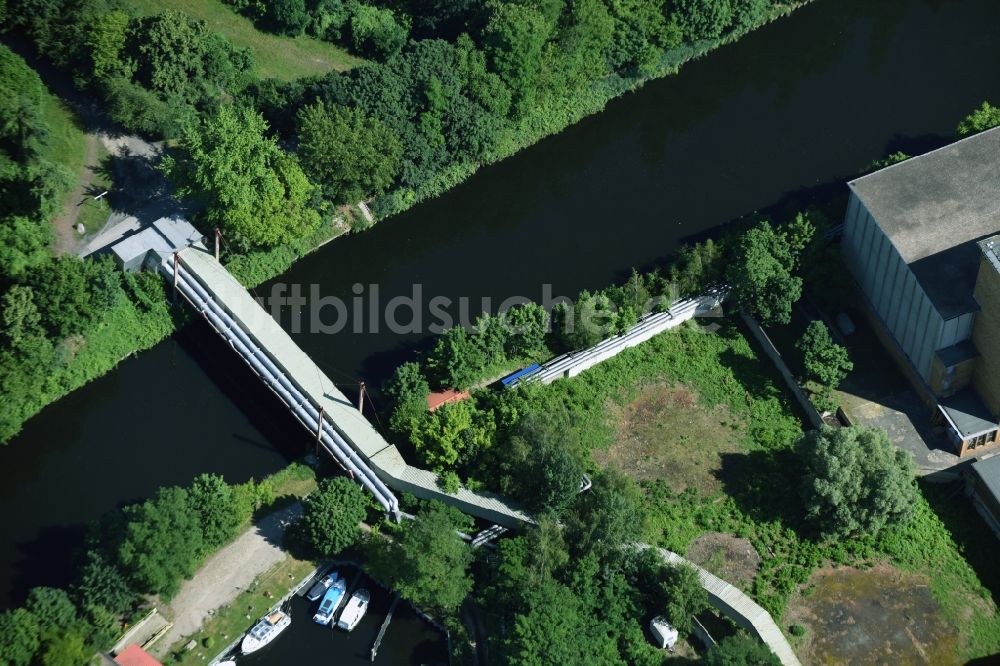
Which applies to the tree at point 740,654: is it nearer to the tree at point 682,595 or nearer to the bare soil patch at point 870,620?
the tree at point 682,595

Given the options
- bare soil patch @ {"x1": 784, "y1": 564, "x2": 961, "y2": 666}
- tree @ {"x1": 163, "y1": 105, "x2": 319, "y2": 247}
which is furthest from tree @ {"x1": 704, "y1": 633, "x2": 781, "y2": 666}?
tree @ {"x1": 163, "y1": 105, "x2": 319, "y2": 247}

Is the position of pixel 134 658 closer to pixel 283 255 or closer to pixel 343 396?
pixel 343 396

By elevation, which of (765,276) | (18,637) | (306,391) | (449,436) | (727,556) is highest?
(306,391)

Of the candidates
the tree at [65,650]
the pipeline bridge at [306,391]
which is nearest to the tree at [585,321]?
the pipeline bridge at [306,391]

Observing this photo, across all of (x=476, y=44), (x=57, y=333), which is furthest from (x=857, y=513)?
(x=57, y=333)

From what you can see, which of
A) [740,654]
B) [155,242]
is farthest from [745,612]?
[155,242]
